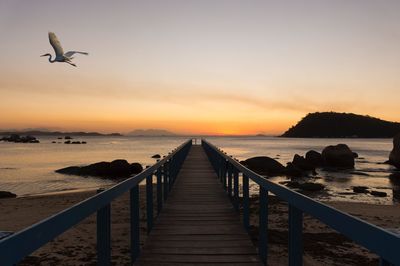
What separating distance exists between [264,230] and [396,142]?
37656 millimetres

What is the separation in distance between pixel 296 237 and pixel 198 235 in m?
2.86

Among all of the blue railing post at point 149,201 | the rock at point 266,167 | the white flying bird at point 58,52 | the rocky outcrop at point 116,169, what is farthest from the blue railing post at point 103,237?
the rocky outcrop at point 116,169

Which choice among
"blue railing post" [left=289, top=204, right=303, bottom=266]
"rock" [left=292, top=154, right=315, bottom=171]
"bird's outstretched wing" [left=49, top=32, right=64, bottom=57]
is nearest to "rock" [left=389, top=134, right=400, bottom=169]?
"rock" [left=292, top=154, right=315, bottom=171]

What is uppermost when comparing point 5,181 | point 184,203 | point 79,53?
point 79,53

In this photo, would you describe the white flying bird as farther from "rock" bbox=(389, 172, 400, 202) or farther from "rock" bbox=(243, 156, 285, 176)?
"rock" bbox=(243, 156, 285, 176)

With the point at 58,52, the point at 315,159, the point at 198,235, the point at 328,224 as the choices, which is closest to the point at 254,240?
the point at 198,235

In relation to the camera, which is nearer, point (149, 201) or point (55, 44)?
point (149, 201)

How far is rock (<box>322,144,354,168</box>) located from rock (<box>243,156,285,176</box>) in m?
11.5

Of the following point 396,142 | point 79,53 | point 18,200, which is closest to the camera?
point 79,53

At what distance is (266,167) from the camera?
105ft

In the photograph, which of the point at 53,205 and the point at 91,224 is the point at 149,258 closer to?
the point at 91,224

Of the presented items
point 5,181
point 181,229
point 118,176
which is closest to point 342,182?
point 118,176

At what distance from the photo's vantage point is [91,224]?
1167 cm

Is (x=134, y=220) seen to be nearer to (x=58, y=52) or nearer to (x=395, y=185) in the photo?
(x=58, y=52)
